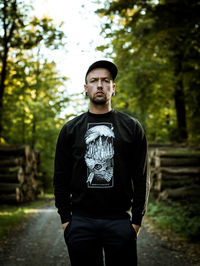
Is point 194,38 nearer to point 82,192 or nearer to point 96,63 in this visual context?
point 96,63

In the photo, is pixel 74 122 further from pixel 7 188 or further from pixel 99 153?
pixel 7 188

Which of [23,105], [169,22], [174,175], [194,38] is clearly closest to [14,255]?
[169,22]

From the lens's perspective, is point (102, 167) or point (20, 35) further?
point (20, 35)

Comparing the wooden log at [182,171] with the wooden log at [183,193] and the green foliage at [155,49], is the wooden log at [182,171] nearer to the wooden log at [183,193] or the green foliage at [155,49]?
the wooden log at [183,193]

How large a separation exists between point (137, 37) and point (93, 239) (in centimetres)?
616

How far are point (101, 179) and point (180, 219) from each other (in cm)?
569

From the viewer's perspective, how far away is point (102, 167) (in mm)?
2424

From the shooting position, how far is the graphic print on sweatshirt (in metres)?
2.39

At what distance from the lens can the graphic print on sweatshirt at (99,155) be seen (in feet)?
7.84

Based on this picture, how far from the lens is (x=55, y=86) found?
16.9 metres

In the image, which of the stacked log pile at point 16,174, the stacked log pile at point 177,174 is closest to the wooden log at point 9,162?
the stacked log pile at point 16,174

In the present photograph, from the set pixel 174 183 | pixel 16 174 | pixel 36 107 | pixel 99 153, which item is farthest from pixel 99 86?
pixel 36 107

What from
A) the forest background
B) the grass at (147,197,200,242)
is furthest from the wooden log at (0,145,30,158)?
the grass at (147,197,200,242)

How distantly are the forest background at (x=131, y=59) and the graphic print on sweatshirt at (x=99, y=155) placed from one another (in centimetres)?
430
